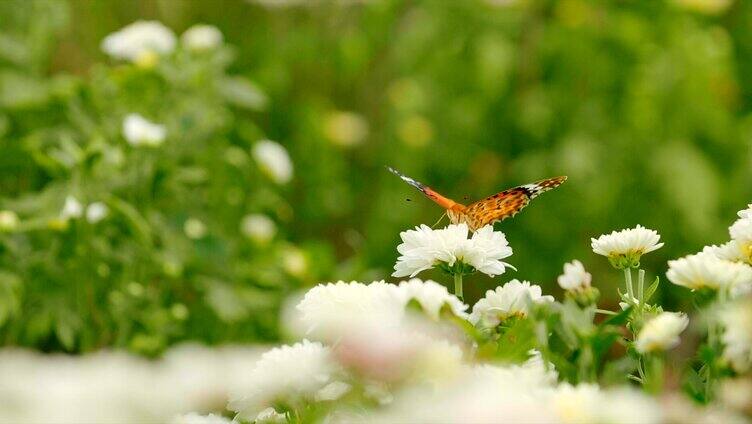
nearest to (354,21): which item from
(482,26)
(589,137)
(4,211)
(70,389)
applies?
(482,26)

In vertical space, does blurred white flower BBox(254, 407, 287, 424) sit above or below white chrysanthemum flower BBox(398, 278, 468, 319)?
below

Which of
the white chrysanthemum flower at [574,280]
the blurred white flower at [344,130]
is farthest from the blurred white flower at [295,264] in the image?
the white chrysanthemum flower at [574,280]

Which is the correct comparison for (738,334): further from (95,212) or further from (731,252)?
(95,212)

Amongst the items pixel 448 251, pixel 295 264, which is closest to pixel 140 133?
pixel 295 264

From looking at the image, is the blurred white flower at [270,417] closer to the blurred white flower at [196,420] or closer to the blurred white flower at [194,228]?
the blurred white flower at [196,420]

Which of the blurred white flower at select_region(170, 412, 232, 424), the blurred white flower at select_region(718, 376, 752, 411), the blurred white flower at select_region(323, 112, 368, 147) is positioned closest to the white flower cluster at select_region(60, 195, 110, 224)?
the blurred white flower at select_region(170, 412, 232, 424)

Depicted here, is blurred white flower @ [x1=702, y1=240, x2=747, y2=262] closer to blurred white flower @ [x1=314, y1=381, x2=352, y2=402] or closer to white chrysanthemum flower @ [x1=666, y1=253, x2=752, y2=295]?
white chrysanthemum flower @ [x1=666, y1=253, x2=752, y2=295]
